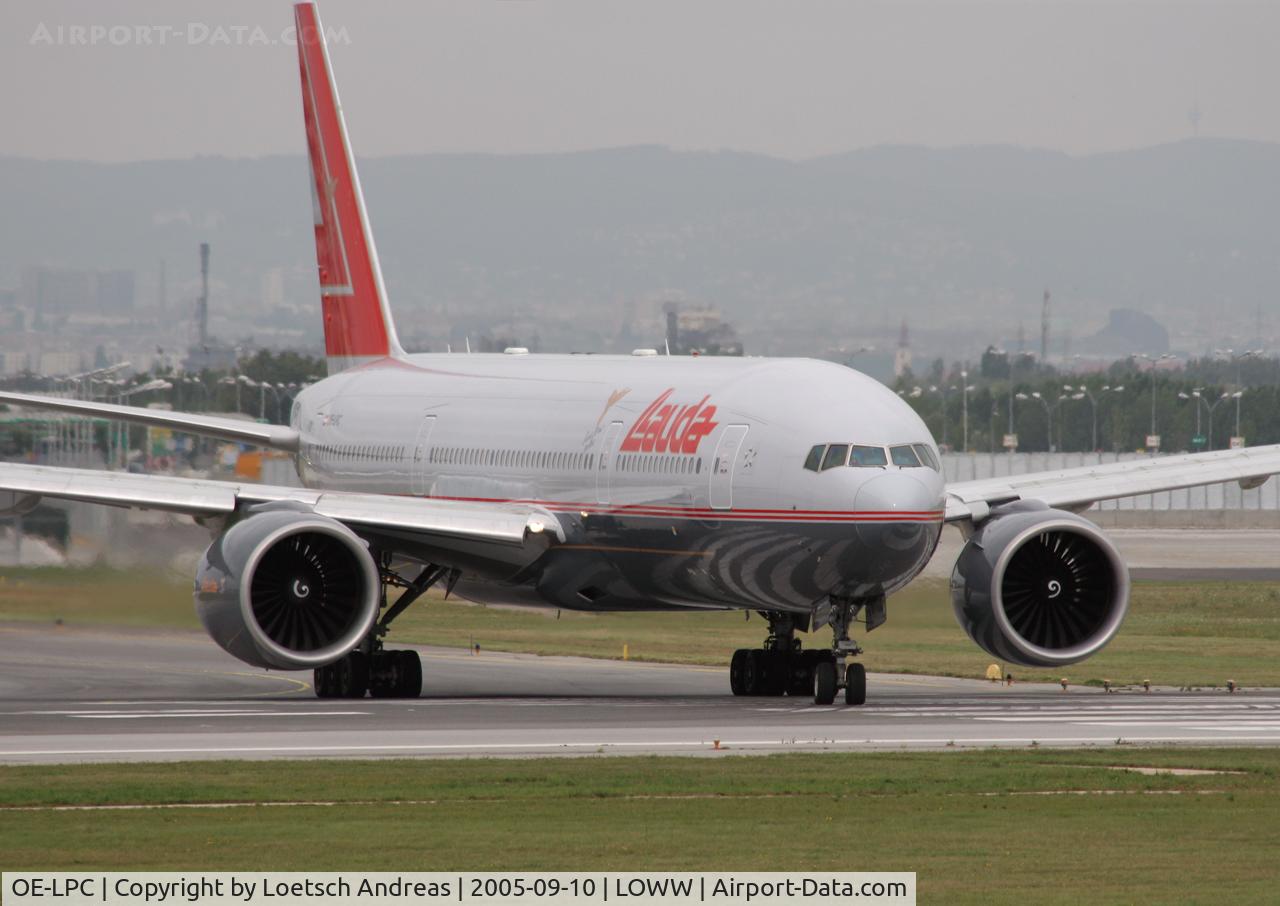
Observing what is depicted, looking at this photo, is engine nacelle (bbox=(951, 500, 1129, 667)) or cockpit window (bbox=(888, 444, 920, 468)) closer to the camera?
cockpit window (bbox=(888, 444, 920, 468))

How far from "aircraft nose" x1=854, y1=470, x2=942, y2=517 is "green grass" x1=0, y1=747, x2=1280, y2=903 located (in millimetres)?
4814

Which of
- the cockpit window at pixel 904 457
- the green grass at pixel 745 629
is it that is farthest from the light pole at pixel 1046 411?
the cockpit window at pixel 904 457

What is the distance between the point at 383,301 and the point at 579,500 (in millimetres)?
11279

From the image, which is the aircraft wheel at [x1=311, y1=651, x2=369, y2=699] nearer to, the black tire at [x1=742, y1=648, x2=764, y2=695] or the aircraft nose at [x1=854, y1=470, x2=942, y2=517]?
the black tire at [x1=742, y1=648, x2=764, y2=695]

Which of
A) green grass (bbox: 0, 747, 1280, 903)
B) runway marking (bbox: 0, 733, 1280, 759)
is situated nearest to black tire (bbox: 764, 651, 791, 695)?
runway marking (bbox: 0, 733, 1280, 759)

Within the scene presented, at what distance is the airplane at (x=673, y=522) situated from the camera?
90.0 feet

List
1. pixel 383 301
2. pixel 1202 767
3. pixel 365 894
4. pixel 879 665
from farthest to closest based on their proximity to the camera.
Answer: pixel 383 301, pixel 879 665, pixel 1202 767, pixel 365 894

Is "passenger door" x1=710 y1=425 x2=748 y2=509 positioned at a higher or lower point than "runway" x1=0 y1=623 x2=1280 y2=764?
higher

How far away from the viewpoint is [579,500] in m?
31.5

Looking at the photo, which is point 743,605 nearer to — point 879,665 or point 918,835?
point 879,665

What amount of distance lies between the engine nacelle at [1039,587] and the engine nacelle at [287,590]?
288 inches

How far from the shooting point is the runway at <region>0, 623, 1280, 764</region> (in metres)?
23.2

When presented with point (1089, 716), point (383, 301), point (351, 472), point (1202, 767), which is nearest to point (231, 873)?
point (1202, 767)

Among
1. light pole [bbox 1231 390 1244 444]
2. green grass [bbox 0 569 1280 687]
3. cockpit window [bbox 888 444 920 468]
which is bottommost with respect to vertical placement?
green grass [bbox 0 569 1280 687]
